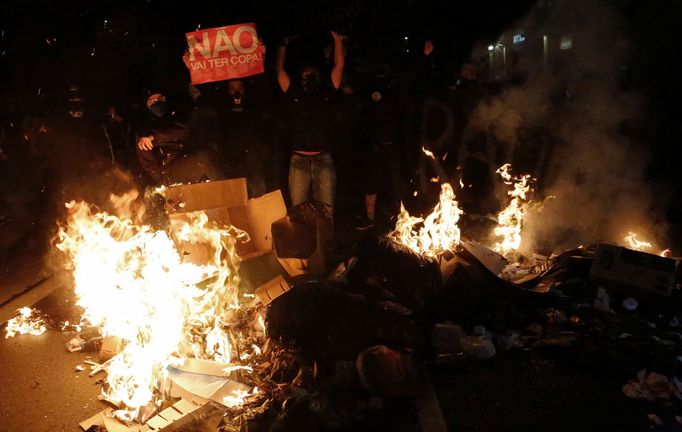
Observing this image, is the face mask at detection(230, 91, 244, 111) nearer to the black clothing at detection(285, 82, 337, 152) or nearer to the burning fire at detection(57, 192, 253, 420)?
the black clothing at detection(285, 82, 337, 152)

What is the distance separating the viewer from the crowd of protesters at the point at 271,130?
23.1 feet

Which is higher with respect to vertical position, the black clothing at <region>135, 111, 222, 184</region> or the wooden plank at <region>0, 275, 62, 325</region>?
the black clothing at <region>135, 111, 222, 184</region>

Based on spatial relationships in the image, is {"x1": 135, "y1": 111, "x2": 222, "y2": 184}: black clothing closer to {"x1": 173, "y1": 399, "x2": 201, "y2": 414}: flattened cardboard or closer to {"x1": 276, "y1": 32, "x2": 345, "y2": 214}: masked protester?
{"x1": 276, "y1": 32, "x2": 345, "y2": 214}: masked protester

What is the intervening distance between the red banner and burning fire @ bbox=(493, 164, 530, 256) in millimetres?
4562

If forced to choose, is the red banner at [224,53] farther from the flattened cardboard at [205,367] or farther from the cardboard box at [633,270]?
the cardboard box at [633,270]

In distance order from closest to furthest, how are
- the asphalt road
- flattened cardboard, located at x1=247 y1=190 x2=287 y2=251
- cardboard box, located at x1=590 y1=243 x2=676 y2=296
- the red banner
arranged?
1. the asphalt road
2. cardboard box, located at x1=590 y1=243 x2=676 y2=296
3. flattened cardboard, located at x1=247 y1=190 x2=287 y2=251
4. the red banner

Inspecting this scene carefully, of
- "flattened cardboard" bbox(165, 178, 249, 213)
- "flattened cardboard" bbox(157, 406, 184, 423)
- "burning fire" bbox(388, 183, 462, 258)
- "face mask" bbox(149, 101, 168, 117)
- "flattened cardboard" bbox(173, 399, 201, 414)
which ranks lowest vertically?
"flattened cardboard" bbox(157, 406, 184, 423)

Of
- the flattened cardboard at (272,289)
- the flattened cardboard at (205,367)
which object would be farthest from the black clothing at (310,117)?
the flattened cardboard at (205,367)

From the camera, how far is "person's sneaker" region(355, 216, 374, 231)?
22.9 ft

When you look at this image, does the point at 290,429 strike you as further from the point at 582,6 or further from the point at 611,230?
the point at 582,6

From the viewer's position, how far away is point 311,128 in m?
5.89

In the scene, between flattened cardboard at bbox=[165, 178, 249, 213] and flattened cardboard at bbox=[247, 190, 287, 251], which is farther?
flattened cardboard at bbox=[247, 190, 287, 251]

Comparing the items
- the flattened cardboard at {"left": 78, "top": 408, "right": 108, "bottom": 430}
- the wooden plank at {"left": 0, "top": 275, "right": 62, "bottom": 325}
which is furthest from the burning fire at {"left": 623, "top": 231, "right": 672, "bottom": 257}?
the wooden plank at {"left": 0, "top": 275, "right": 62, "bottom": 325}

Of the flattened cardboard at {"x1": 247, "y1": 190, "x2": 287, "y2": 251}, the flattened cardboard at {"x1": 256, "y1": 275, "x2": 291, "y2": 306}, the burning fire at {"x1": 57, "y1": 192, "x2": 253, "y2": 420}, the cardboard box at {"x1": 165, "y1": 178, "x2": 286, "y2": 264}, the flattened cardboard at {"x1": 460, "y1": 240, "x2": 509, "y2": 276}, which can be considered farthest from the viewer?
the flattened cardboard at {"x1": 247, "y1": 190, "x2": 287, "y2": 251}
